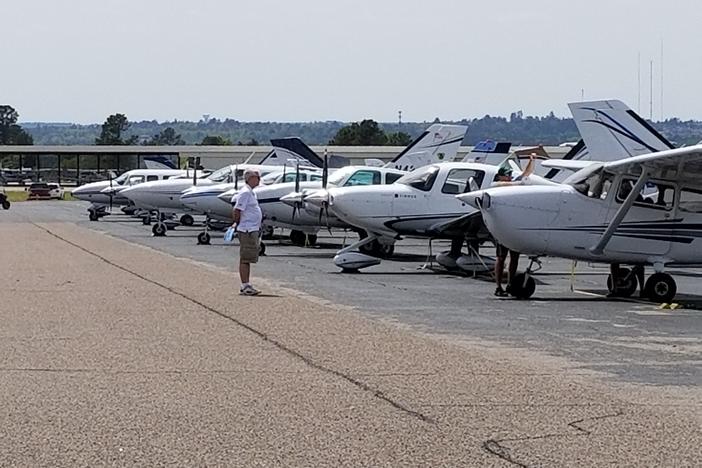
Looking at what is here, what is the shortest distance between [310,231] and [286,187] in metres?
1.23

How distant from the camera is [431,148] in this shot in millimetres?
36375

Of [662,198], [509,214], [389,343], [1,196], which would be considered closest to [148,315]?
[389,343]

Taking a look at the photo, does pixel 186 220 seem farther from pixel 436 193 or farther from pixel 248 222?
pixel 248 222

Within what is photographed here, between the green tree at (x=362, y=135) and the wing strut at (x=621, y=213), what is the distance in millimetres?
120839

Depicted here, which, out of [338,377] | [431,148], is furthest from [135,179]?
[338,377]

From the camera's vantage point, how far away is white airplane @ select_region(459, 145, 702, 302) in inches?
661

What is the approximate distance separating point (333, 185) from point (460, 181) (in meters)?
4.14

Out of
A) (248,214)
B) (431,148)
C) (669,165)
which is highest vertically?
(669,165)

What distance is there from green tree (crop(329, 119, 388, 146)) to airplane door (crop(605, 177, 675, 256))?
121m

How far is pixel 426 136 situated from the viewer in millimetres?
36812

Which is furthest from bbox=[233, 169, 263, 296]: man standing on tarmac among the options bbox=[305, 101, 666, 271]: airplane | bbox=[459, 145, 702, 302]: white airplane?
bbox=[305, 101, 666, 271]: airplane

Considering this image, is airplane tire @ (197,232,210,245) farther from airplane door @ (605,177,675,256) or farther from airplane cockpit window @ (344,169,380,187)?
airplane door @ (605,177,675,256)

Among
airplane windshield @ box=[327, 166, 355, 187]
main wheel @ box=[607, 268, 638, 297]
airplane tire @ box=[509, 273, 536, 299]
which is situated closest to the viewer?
airplane tire @ box=[509, 273, 536, 299]

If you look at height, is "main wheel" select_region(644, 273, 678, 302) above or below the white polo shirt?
below
